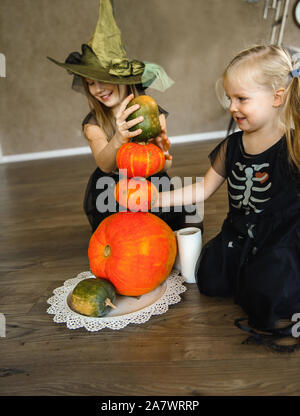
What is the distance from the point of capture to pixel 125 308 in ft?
3.69

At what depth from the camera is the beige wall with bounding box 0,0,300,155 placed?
436 centimetres

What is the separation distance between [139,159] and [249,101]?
34 cm

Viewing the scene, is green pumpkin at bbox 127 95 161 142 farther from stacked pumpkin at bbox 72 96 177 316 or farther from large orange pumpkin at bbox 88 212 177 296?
large orange pumpkin at bbox 88 212 177 296

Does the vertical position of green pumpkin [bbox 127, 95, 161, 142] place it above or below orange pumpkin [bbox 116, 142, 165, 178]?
above

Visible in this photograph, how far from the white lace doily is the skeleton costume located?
10 cm

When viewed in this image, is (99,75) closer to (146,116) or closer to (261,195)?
(146,116)

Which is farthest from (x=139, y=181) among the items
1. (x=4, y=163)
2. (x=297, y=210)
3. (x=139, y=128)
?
(x=4, y=163)

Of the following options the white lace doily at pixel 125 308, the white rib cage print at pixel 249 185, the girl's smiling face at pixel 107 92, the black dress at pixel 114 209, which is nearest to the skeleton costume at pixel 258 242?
the white rib cage print at pixel 249 185

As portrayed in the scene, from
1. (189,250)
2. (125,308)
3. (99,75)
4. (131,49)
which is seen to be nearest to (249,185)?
(189,250)

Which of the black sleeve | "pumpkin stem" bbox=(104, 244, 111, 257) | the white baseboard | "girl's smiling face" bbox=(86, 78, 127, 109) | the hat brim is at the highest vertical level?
the hat brim

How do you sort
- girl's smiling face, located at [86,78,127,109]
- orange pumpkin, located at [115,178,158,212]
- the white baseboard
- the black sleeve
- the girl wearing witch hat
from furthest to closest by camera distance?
the white baseboard < girl's smiling face, located at [86,78,127,109] < the girl wearing witch hat < the black sleeve < orange pumpkin, located at [115,178,158,212]

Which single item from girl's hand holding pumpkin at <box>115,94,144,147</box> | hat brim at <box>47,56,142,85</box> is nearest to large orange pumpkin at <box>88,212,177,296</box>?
girl's hand holding pumpkin at <box>115,94,144,147</box>

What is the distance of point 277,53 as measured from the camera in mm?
1023

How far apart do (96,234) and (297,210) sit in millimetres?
606
